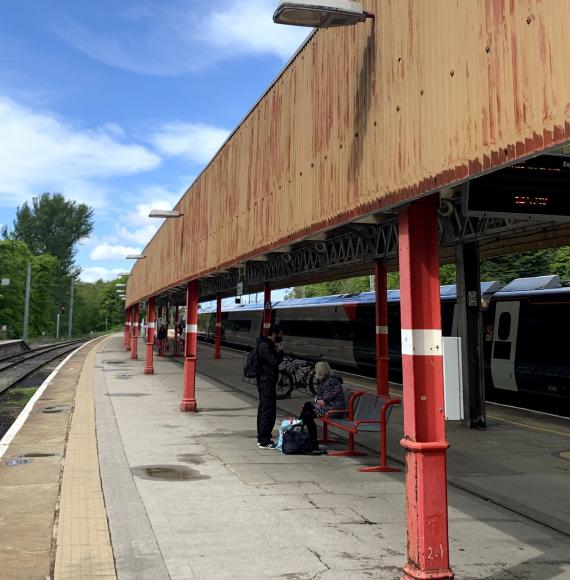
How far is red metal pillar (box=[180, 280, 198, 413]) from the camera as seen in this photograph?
12.5 meters

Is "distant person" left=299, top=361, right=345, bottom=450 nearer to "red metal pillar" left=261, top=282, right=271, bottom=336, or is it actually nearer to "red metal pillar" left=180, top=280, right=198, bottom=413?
"red metal pillar" left=180, top=280, right=198, bottom=413

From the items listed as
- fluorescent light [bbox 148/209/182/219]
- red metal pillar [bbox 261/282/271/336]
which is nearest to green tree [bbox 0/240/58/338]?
red metal pillar [bbox 261/282/271/336]

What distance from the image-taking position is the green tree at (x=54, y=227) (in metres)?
87.4

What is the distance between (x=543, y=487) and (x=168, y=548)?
15.0 ft

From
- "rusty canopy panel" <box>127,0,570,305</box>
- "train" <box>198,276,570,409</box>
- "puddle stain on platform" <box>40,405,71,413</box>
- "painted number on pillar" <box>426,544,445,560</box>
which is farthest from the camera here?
"train" <box>198,276,570,409</box>

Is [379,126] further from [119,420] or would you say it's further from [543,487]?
[119,420]

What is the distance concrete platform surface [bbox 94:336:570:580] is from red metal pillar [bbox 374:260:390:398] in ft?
16.5

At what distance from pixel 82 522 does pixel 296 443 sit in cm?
376

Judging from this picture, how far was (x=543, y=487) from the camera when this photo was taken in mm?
6902

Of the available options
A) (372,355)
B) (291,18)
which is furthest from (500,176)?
(372,355)

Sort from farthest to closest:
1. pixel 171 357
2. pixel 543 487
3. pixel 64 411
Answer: pixel 171 357 < pixel 64 411 < pixel 543 487

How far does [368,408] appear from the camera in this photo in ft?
28.1

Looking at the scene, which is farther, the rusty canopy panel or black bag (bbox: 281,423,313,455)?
black bag (bbox: 281,423,313,455)

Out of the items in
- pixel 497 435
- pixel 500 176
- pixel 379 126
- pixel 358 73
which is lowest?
pixel 497 435
